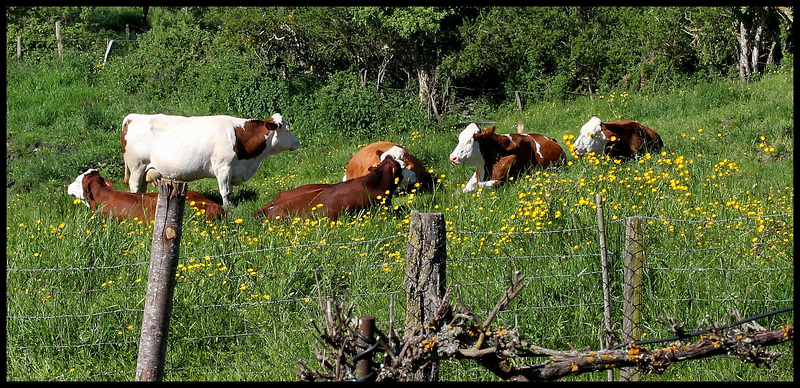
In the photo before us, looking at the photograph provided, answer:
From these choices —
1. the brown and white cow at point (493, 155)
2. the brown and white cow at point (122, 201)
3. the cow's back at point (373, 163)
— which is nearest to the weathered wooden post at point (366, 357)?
the brown and white cow at point (122, 201)

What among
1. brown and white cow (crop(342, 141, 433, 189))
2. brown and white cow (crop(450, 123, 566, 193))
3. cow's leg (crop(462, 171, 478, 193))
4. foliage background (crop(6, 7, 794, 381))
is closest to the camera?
foliage background (crop(6, 7, 794, 381))

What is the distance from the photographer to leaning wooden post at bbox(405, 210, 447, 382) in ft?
13.2

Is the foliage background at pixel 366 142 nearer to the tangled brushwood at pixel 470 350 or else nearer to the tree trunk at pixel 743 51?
the tree trunk at pixel 743 51

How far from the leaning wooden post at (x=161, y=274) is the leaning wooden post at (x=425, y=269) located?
1.14 metres

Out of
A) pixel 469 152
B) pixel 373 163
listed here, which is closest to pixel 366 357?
pixel 469 152

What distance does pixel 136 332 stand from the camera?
5688mm

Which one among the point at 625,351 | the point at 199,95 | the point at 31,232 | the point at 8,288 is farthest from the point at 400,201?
the point at 199,95

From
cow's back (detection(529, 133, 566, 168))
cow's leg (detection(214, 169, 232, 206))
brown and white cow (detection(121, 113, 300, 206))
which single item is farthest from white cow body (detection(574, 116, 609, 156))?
cow's leg (detection(214, 169, 232, 206))

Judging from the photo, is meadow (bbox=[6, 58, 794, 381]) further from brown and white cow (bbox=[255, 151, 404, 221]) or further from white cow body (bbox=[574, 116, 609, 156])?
white cow body (bbox=[574, 116, 609, 156])

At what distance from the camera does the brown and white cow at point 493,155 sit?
1105 cm

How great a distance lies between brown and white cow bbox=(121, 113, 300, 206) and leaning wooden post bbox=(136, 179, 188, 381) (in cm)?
721

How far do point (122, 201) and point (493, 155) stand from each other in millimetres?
4674

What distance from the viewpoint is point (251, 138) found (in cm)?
1190

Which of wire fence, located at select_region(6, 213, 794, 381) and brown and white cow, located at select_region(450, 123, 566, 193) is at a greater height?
wire fence, located at select_region(6, 213, 794, 381)
